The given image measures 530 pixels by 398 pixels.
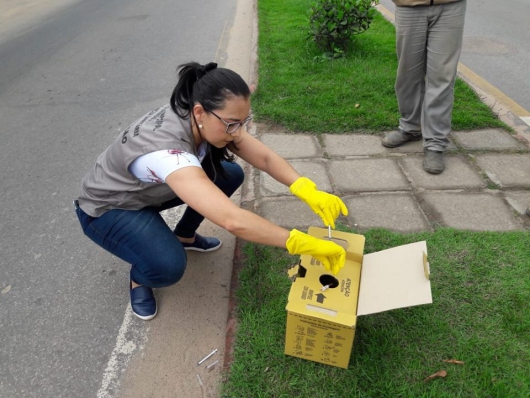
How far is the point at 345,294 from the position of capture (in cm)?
162

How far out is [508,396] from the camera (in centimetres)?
162

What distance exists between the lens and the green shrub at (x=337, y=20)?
Result: 190 inches

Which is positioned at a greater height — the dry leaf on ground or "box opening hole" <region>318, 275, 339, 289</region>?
"box opening hole" <region>318, 275, 339, 289</region>

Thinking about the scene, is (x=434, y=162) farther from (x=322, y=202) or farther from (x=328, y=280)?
(x=328, y=280)

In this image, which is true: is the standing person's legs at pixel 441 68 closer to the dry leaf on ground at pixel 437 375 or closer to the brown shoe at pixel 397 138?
the brown shoe at pixel 397 138

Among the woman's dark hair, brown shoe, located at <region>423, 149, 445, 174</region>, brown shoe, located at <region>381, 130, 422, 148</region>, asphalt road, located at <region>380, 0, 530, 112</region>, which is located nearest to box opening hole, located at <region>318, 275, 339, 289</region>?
the woman's dark hair

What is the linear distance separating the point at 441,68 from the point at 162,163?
217 centimetres

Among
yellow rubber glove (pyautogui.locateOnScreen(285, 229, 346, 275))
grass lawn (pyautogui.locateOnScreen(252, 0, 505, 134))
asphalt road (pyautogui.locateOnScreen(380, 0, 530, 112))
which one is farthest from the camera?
asphalt road (pyautogui.locateOnScreen(380, 0, 530, 112))

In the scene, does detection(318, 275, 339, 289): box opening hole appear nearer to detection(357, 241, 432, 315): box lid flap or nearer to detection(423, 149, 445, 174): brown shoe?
detection(357, 241, 432, 315): box lid flap

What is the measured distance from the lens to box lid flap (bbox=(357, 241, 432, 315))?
1.46m

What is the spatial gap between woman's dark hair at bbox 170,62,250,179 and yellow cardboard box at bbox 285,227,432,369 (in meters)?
0.68

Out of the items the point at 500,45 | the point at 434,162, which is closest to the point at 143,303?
the point at 434,162

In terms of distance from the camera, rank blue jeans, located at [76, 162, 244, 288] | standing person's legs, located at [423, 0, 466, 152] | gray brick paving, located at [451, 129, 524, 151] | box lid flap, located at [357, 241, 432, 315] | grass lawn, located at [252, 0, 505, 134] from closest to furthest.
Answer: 1. box lid flap, located at [357, 241, 432, 315]
2. blue jeans, located at [76, 162, 244, 288]
3. standing person's legs, located at [423, 0, 466, 152]
4. gray brick paving, located at [451, 129, 524, 151]
5. grass lawn, located at [252, 0, 505, 134]

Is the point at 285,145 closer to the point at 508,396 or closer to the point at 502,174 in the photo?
the point at 502,174
